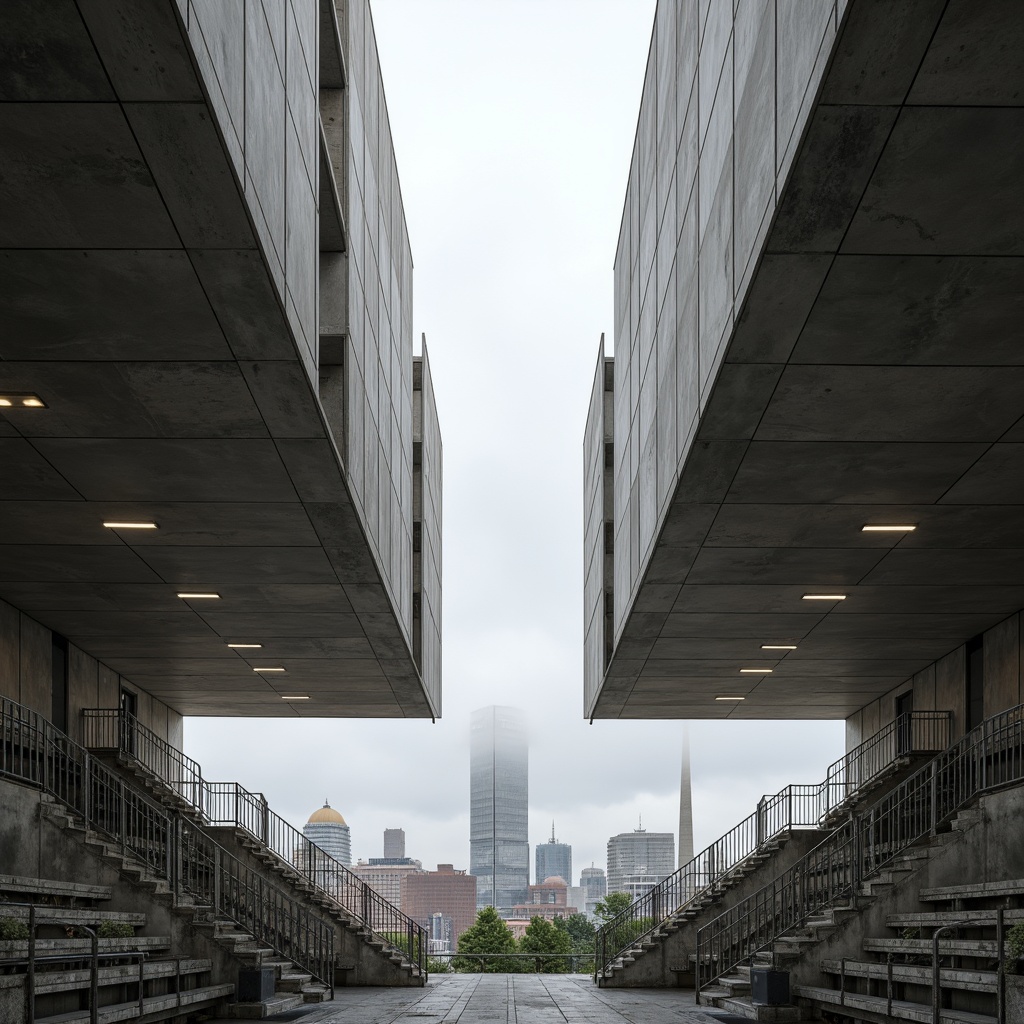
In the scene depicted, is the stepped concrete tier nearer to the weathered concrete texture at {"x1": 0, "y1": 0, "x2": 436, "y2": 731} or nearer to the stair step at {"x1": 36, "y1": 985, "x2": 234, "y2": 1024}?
the stair step at {"x1": 36, "y1": 985, "x2": 234, "y2": 1024}

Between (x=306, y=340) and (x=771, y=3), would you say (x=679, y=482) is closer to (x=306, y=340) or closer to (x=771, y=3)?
(x=306, y=340)

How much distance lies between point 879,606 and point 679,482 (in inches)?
348

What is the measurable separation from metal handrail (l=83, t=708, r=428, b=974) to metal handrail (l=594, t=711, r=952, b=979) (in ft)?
17.5

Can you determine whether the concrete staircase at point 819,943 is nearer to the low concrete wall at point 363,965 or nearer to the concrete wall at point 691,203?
the concrete wall at point 691,203

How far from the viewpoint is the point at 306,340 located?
12.3 m

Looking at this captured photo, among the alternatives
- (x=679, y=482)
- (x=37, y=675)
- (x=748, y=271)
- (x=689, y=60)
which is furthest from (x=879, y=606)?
(x=37, y=675)

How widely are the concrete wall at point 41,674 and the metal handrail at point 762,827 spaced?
1338cm

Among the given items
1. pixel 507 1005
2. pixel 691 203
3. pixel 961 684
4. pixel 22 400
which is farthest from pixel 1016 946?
pixel 961 684

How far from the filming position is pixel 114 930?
733 inches

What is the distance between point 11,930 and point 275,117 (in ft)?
29.8

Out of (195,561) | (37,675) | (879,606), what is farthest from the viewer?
(37,675)

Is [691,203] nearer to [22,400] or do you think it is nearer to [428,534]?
[22,400]

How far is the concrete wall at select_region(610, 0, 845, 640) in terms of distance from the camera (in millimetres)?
9438

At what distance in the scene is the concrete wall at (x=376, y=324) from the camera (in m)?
18.0
